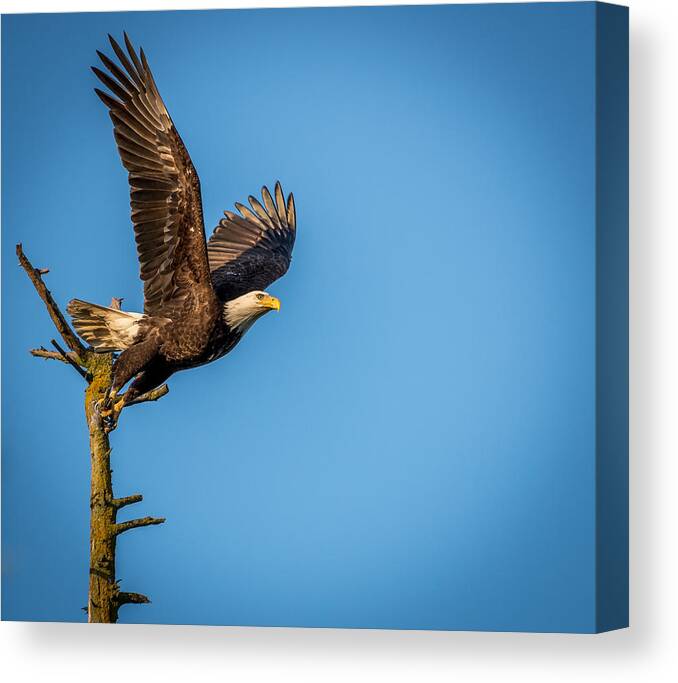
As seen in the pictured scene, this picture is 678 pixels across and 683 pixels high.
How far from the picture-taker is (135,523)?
23.6ft

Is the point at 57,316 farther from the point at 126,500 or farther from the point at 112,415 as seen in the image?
the point at 126,500

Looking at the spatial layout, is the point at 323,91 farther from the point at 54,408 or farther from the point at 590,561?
the point at 590,561

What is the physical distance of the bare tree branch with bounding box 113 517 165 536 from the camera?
719 centimetres

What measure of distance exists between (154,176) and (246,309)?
690 millimetres

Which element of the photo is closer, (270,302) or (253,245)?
(270,302)

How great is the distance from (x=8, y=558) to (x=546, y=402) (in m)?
2.50

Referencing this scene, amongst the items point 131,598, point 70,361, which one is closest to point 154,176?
point 70,361

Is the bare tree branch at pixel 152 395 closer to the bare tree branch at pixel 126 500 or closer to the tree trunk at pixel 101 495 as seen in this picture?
the tree trunk at pixel 101 495

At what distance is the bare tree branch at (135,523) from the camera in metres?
7.19

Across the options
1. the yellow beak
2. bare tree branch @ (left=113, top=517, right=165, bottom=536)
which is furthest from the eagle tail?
bare tree branch @ (left=113, top=517, right=165, bottom=536)

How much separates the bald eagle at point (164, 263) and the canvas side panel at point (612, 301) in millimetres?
1365

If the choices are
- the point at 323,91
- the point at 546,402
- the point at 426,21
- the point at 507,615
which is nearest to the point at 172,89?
the point at 323,91

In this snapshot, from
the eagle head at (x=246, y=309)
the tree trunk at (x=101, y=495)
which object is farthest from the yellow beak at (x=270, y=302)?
the tree trunk at (x=101, y=495)

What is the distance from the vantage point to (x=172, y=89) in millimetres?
7273
